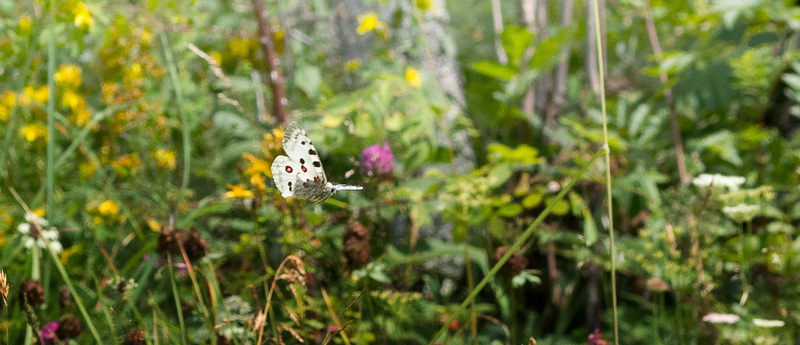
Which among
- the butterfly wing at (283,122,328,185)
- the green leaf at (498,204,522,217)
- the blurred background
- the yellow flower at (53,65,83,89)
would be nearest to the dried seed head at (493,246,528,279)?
the blurred background

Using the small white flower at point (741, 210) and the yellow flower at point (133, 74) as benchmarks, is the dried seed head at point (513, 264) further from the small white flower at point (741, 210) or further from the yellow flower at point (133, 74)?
the yellow flower at point (133, 74)

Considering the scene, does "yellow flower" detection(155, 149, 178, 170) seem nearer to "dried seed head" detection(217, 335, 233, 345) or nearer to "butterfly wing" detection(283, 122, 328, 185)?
"dried seed head" detection(217, 335, 233, 345)

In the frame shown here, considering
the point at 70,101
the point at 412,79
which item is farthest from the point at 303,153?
the point at 70,101

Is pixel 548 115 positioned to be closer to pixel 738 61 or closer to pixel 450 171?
pixel 450 171

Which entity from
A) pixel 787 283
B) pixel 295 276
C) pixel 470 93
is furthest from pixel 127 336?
pixel 787 283

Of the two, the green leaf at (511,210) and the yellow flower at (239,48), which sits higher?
the yellow flower at (239,48)

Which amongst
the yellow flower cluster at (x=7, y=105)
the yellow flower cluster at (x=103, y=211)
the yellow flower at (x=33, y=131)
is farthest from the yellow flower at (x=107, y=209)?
the yellow flower cluster at (x=7, y=105)

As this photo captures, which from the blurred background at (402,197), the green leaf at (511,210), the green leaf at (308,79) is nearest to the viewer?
the blurred background at (402,197)
